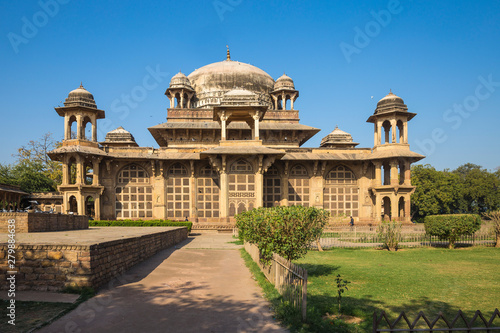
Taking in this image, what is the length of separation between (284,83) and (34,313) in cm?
3271

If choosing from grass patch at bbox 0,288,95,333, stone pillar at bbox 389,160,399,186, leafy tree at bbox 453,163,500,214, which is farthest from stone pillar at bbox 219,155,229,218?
leafy tree at bbox 453,163,500,214

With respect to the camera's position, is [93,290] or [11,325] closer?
[11,325]

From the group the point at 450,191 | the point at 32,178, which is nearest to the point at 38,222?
the point at 32,178

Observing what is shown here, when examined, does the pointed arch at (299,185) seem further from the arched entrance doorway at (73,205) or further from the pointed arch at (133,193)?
the arched entrance doorway at (73,205)

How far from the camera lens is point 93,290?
7.64m

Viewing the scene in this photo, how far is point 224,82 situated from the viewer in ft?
124

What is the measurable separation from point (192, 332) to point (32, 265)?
409cm

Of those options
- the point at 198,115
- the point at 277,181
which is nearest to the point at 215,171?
the point at 277,181

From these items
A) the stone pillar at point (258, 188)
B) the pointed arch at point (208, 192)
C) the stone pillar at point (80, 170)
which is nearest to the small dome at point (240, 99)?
the stone pillar at point (258, 188)

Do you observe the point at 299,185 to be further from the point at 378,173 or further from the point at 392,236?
the point at 392,236

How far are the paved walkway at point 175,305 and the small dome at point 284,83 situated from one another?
2743 centimetres

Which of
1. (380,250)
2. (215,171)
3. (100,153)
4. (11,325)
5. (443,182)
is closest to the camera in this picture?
(11,325)

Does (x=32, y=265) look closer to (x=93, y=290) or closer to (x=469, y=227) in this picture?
(x=93, y=290)

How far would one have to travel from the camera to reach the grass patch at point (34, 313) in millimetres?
5574
